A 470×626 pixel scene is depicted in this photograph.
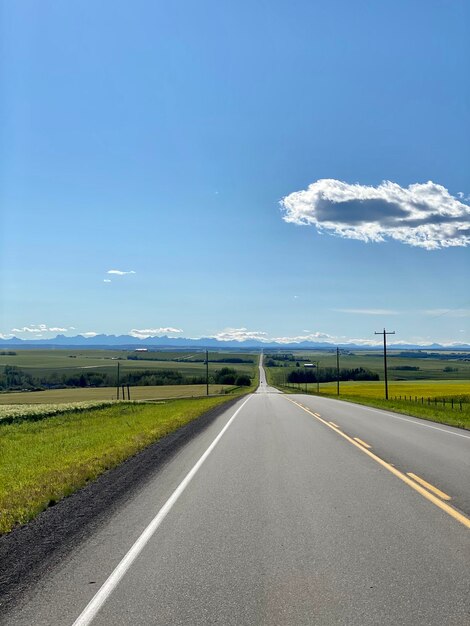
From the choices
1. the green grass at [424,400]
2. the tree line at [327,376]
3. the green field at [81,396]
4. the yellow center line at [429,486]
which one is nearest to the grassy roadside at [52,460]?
the yellow center line at [429,486]

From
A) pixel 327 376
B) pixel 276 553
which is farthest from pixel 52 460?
pixel 327 376

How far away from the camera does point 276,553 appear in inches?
226

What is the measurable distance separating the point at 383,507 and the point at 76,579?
446 cm

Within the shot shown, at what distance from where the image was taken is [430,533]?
6398 mm

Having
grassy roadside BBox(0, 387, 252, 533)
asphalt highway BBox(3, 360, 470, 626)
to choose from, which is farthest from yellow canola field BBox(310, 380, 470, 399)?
asphalt highway BBox(3, 360, 470, 626)

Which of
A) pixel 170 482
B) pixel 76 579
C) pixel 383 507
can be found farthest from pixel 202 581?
pixel 170 482

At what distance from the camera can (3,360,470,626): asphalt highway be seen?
436 centimetres

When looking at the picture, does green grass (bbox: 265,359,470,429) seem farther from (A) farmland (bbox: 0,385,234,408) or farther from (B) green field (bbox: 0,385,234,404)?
(B) green field (bbox: 0,385,234,404)

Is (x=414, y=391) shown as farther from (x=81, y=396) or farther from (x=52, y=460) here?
(x=52, y=460)

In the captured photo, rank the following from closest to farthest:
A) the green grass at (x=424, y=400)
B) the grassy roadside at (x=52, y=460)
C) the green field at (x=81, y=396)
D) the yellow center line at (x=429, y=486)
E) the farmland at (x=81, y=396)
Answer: the yellow center line at (x=429, y=486) → the grassy roadside at (x=52, y=460) → the green grass at (x=424, y=400) → the farmland at (x=81, y=396) → the green field at (x=81, y=396)

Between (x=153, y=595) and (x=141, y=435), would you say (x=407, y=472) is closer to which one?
(x=153, y=595)

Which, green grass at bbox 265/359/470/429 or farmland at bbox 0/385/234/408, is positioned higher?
green grass at bbox 265/359/470/429

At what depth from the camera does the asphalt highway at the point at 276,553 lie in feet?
14.3

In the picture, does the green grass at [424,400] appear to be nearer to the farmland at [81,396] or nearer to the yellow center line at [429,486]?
the yellow center line at [429,486]
